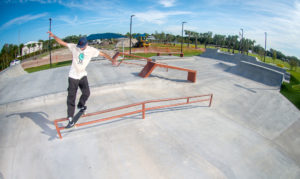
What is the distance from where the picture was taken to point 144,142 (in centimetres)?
409

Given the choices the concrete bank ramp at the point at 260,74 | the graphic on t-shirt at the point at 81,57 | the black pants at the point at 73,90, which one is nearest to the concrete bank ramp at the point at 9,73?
the black pants at the point at 73,90

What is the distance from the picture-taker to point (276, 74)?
12.0 meters

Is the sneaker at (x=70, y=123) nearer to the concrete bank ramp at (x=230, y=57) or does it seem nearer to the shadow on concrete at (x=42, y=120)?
the shadow on concrete at (x=42, y=120)

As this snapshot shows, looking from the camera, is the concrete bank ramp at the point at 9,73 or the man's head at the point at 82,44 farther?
the concrete bank ramp at the point at 9,73

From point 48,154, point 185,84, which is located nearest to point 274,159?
point 48,154

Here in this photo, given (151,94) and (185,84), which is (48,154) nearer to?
(151,94)

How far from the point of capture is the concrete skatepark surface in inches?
130

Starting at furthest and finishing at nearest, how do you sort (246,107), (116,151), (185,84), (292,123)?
(185,84) < (246,107) < (292,123) < (116,151)

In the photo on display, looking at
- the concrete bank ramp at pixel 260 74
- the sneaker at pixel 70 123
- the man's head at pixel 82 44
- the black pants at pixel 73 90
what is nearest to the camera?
the man's head at pixel 82 44

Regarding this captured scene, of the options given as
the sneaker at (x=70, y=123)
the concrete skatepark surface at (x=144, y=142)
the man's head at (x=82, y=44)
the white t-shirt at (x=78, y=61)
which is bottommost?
the concrete skatepark surface at (x=144, y=142)

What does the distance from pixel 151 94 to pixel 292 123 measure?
21.9 feet

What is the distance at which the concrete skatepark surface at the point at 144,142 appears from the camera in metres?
3.30

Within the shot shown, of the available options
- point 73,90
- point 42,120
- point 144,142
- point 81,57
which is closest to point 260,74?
point 144,142

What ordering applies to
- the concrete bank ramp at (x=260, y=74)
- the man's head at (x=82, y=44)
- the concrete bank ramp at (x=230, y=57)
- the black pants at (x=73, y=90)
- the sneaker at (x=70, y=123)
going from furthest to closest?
the concrete bank ramp at (x=230, y=57)
the concrete bank ramp at (x=260, y=74)
the sneaker at (x=70, y=123)
the black pants at (x=73, y=90)
the man's head at (x=82, y=44)
